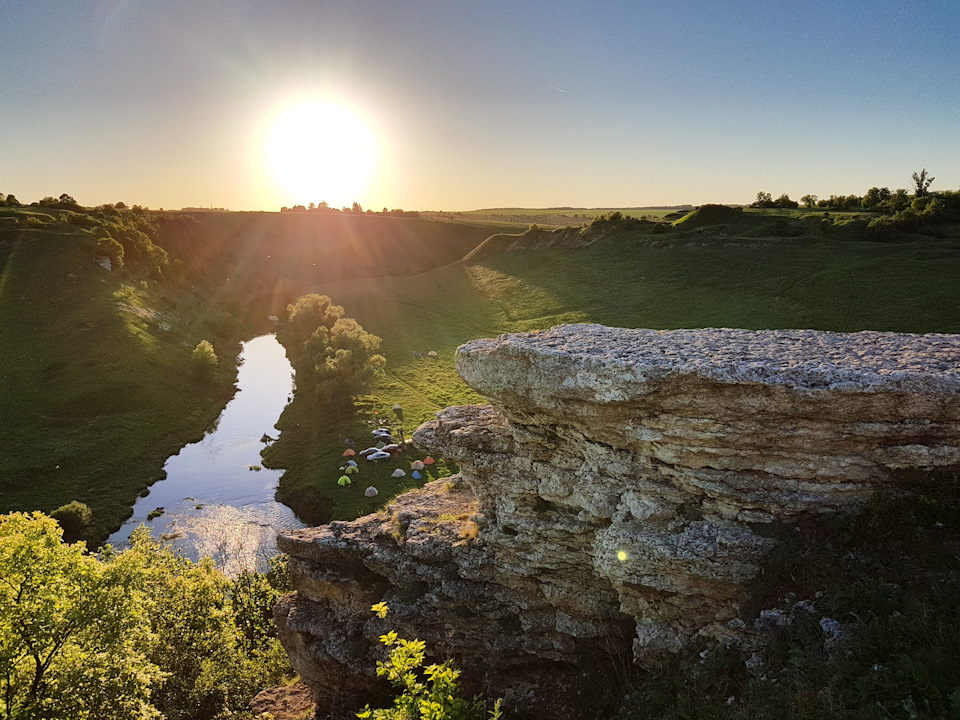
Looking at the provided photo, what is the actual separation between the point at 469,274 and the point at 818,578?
326 feet

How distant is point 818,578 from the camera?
1166cm

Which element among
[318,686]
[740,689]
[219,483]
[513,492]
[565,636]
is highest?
[513,492]

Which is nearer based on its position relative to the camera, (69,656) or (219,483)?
(69,656)

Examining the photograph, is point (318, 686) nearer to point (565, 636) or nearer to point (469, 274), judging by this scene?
point (565, 636)

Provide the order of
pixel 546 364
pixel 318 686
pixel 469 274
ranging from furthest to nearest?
pixel 469 274 → pixel 318 686 → pixel 546 364

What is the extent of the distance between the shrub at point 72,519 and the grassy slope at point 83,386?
0.91 meters

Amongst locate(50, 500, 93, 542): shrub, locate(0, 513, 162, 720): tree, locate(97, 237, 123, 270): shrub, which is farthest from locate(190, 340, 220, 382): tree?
locate(0, 513, 162, 720): tree

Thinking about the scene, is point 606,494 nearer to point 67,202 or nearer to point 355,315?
point 355,315

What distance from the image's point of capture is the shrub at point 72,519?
39.9 meters

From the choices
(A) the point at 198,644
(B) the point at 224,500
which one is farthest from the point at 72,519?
(A) the point at 198,644

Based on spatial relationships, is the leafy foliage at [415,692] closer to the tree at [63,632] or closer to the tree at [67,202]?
the tree at [63,632]

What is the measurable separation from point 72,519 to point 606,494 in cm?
4241

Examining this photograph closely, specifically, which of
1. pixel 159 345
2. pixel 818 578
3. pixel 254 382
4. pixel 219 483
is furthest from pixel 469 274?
pixel 818 578

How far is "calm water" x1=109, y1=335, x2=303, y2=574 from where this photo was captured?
41.2 m
